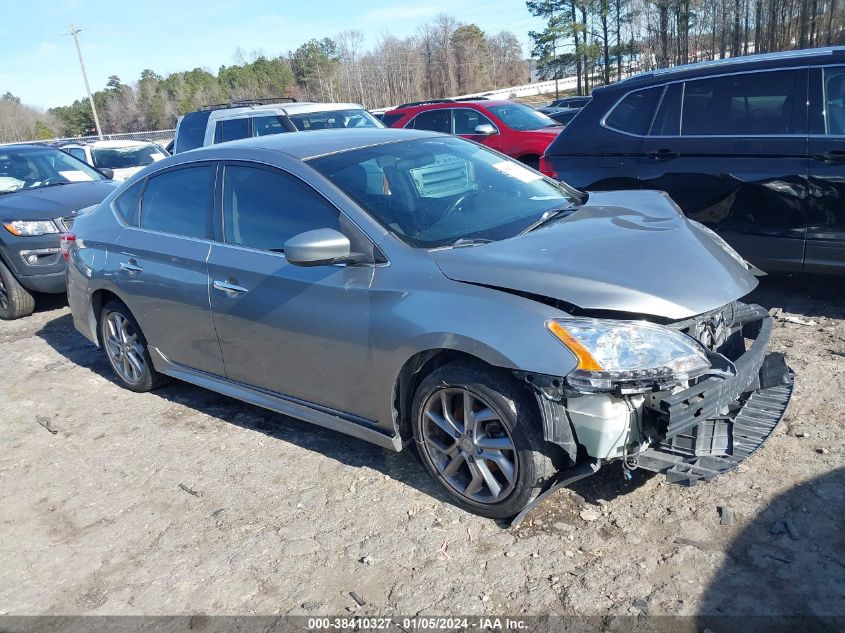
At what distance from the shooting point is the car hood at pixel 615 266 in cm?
291

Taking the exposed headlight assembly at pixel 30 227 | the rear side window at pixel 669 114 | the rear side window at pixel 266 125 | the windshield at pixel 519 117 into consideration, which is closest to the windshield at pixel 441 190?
the rear side window at pixel 669 114

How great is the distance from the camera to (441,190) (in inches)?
154

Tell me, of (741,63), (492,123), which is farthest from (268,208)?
(492,123)

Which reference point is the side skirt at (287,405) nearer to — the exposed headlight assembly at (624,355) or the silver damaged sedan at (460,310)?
the silver damaged sedan at (460,310)

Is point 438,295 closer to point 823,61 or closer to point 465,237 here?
point 465,237

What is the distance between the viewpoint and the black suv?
16.6 feet

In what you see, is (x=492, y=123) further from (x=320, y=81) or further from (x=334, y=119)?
(x=320, y=81)

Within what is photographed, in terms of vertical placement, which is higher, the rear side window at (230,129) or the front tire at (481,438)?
the rear side window at (230,129)

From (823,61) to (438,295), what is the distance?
385 cm

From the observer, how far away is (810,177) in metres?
5.06

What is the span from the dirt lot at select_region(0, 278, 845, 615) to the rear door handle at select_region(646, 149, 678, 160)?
6.77ft

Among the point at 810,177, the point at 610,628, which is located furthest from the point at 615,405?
the point at 810,177

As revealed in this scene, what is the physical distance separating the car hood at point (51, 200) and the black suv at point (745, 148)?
5341 mm

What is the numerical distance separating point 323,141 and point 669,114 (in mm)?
3134
